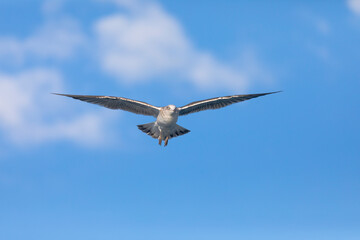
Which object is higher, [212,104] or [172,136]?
[212,104]

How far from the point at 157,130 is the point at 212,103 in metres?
3.45

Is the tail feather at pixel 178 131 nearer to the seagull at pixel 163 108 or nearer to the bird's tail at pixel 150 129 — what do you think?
the seagull at pixel 163 108

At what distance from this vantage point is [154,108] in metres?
24.8

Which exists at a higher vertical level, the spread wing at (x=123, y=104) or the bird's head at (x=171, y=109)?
the spread wing at (x=123, y=104)

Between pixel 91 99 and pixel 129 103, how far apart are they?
207 centimetres

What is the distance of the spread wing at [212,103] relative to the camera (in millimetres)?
24750

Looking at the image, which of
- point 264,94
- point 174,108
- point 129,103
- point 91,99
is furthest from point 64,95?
point 264,94

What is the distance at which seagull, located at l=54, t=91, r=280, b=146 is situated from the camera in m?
24.2

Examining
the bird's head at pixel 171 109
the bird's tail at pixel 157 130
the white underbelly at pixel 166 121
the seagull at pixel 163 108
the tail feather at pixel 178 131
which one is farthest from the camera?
the tail feather at pixel 178 131

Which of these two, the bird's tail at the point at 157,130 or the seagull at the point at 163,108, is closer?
the seagull at the point at 163,108

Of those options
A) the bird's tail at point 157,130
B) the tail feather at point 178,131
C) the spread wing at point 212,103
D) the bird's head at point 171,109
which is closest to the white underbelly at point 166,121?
the bird's head at point 171,109

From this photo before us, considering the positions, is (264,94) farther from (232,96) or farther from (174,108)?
(174,108)

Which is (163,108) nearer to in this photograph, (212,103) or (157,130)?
(157,130)

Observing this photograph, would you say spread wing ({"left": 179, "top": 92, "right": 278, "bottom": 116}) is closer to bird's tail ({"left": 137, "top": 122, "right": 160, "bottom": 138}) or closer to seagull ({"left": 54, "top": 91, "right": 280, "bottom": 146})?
seagull ({"left": 54, "top": 91, "right": 280, "bottom": 146})
